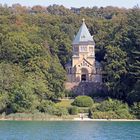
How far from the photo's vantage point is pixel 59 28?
99.2 meters

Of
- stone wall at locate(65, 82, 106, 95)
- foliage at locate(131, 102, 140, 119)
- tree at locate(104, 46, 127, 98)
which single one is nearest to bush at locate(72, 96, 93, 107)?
tree at locate(104, 46, 127, 98)

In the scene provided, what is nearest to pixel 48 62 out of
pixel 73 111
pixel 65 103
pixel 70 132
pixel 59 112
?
pixel 65 103

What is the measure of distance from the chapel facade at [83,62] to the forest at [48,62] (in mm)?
1590

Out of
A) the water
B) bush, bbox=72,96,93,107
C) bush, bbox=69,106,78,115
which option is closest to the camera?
the water

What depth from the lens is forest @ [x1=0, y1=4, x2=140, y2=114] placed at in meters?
71.8

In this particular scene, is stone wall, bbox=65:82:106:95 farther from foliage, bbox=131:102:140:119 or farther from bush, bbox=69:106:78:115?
foliage, bbox=131:102:140:119

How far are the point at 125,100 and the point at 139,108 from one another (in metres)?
6.04

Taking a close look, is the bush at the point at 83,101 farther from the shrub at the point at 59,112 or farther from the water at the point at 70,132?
the water at the point at 70,132

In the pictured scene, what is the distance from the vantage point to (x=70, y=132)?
2050 inches

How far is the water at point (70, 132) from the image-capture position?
4762 centimetres

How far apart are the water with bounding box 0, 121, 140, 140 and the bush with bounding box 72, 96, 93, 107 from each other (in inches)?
504

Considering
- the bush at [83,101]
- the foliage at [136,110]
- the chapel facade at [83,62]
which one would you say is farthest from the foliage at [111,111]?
the chapel facade at [83,62]

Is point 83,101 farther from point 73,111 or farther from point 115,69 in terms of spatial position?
point 115,69

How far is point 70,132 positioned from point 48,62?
2856 cm
